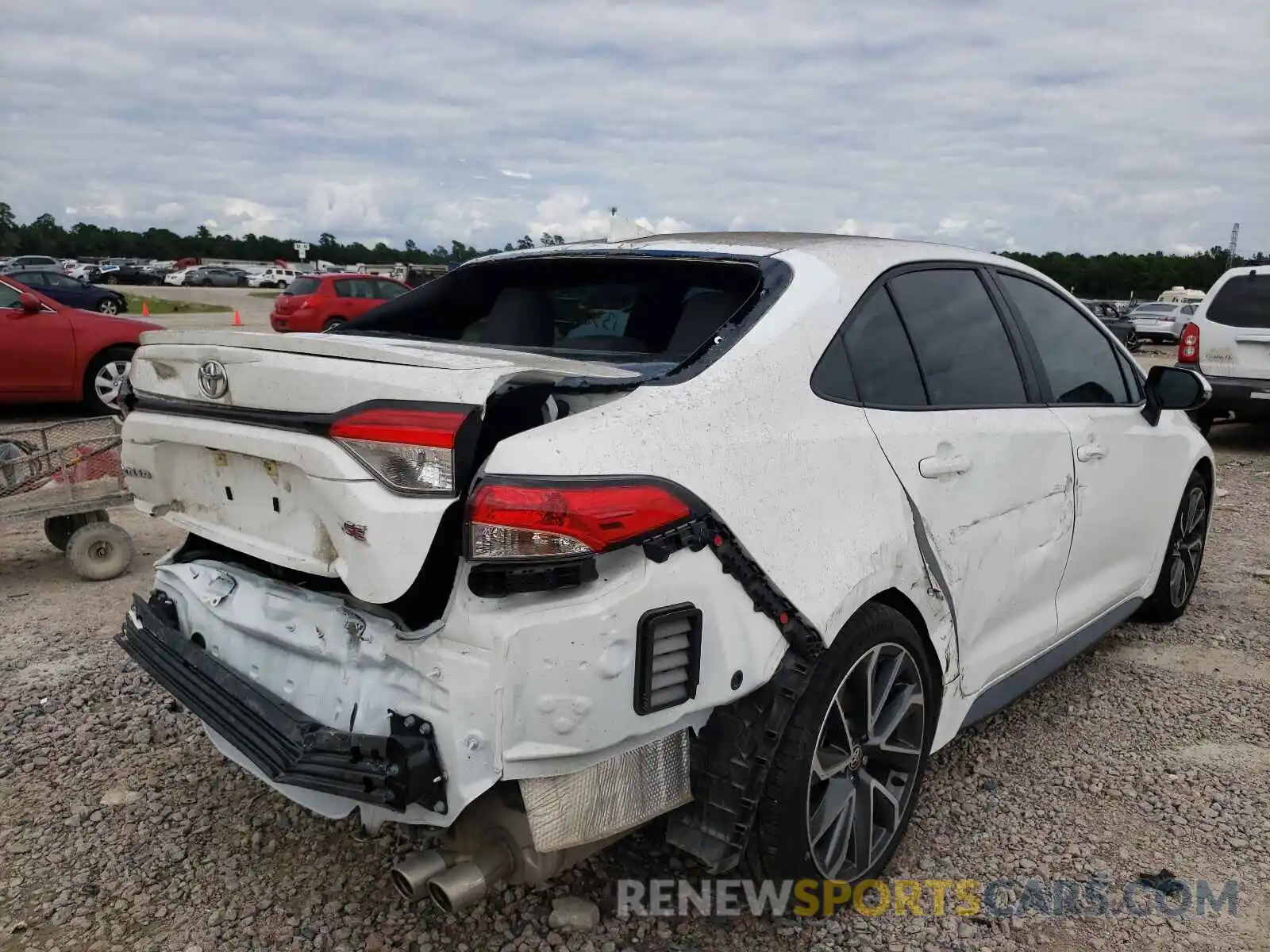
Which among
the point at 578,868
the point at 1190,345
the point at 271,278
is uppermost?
the point at 1190,345

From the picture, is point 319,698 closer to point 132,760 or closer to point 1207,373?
point 132,760

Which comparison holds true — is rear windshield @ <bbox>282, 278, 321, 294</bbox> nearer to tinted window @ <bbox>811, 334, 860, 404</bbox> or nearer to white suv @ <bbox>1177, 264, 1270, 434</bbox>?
white suv @ <bbox>1177, 264, 1270, 434</bbox>

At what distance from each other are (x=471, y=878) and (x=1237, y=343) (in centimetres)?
972

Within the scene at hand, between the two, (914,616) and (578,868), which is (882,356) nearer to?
(914,616)

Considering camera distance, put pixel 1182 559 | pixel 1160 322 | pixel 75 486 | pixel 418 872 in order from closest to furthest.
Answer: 1. pixel 418 872
2. pixel 1182 559
3. pixel 75 486
4. pixel 1160 322

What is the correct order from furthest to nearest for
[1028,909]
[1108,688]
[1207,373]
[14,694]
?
[1207,373]
[1108,688]
[14,694]
[1028,909]

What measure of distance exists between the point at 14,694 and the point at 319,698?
2.23 metres

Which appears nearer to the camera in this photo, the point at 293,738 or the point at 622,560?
the point at 622,560

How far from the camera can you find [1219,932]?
2510 mm

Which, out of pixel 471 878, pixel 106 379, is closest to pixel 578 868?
pixel 471 878

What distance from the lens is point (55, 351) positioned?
932 centimetres

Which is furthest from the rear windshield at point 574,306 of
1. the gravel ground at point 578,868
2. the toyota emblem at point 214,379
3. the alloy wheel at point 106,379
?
the alloy wheel at point 106,379

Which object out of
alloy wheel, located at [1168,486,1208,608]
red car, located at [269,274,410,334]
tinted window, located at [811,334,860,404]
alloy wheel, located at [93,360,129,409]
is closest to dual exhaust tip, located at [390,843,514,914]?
tinted window, located at [811,334,860,404]

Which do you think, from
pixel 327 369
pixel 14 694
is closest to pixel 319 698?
pixel 327 369
